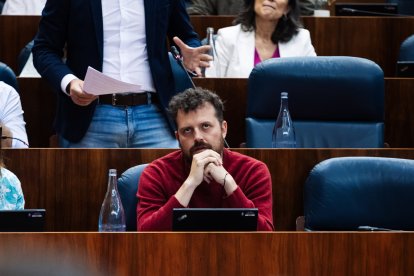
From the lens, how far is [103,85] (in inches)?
135

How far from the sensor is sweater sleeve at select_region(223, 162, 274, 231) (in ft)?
10.4

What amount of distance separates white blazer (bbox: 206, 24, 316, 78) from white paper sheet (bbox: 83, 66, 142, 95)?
1.39 meters

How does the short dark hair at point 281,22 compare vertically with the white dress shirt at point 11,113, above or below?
above

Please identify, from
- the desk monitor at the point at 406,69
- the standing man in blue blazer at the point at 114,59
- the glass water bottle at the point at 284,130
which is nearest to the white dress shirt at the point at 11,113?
the standing man in blue blazer at the point at 114,59

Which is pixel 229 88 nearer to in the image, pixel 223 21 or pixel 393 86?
pixel 393 86

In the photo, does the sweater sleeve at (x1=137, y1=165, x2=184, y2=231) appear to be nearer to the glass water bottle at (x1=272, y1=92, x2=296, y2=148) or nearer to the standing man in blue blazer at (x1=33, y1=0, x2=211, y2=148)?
the standing man in blue blazer at (x1=33, y1=0, x2=211, y2=148)

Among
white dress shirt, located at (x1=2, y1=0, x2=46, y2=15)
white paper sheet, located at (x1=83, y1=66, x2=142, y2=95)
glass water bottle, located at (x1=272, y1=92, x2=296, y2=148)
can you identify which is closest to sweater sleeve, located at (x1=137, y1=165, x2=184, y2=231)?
white paper sheet, located at (x1=83, y1=66, x2=142, y2=95)

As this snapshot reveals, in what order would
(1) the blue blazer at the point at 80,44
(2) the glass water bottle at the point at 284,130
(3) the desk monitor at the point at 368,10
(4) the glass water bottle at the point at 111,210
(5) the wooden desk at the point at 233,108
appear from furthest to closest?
(3) the desk monitor at the point at 368,10, (5) the wooden desk at the point at 233,108, (2) the glass water bottle at the point at 284,130, (1) the blue blazer at the point at 80,44, (4) the glass water bottle at the point at 111,210

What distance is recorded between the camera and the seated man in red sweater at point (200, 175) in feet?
10.3

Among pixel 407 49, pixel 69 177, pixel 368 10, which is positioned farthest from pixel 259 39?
pixel 69 177

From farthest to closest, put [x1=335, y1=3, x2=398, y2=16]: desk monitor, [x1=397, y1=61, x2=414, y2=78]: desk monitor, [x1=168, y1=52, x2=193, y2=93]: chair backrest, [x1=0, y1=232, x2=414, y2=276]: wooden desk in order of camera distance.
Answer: [x1=335, y1=3, x2=398, y2=16]: desk monitor → [x1=397, y1=61, x2=414, y2=78]: desk monitor → [x1=168, y1=52, x2=193, y2=93]: chair backrest → [x1=0, y1=232, x2=414, y2=276]: wooden desk

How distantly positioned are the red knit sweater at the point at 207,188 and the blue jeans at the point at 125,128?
42 cm

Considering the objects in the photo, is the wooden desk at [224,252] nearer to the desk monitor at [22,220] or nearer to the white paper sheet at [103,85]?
the desk monitor at [22,220]

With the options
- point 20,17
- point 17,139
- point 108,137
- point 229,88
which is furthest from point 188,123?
point 20,17
